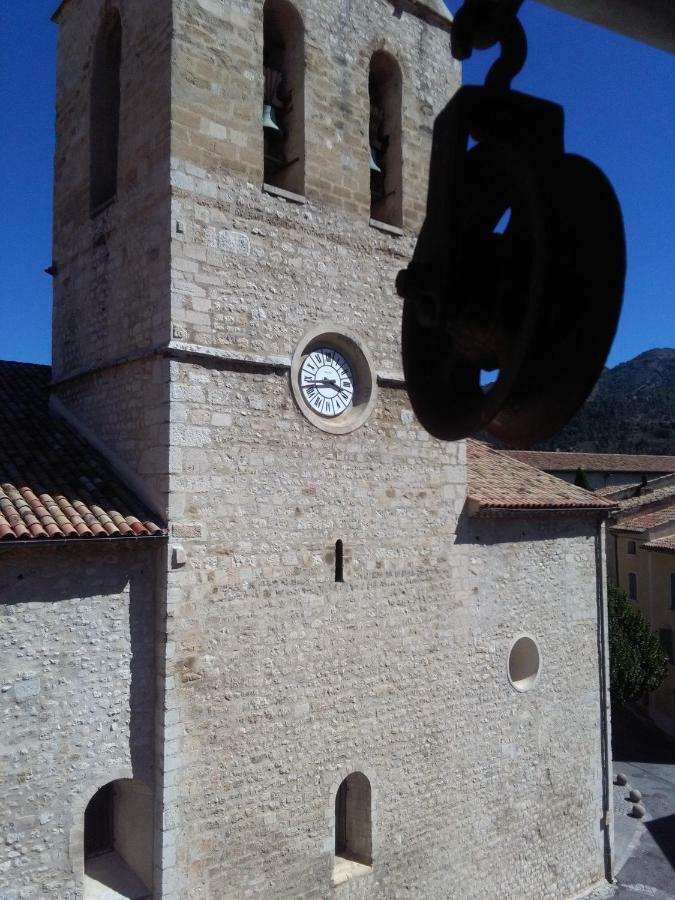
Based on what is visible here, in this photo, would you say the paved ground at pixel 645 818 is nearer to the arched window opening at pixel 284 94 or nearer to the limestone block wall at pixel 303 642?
the limestone block wall at pixel 303 642

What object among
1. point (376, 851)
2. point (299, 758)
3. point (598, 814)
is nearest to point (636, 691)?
point (598, 814)

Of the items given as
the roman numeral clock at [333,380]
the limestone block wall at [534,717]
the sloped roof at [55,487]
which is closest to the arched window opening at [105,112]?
the sloped roof at [55,487]

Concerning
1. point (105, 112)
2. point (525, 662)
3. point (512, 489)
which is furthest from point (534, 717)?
point (105, 112)

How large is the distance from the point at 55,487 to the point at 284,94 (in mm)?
5847

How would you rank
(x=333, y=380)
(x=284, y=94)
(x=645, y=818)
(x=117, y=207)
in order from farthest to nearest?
(x=645, y=818), (x=284, y=94), (x=333, y=380), (x=117, y=207)

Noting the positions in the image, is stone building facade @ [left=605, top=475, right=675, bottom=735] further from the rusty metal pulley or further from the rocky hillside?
the rocky hillside

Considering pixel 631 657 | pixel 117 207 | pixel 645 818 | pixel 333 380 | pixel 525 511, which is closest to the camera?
pixel 117 207

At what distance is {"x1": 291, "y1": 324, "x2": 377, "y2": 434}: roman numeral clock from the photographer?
30.0 feet

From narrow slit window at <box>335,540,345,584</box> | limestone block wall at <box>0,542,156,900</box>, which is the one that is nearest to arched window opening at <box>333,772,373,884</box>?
narrow slit window at <box>335,540,345,584</box>

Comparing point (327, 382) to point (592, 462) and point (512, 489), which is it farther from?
point (592, 462)

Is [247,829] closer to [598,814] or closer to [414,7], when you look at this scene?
[598,814]

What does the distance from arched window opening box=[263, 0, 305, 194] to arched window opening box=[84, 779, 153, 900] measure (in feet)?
24.4

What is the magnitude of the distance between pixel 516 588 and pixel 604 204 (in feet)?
33.9

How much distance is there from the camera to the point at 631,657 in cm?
2027
